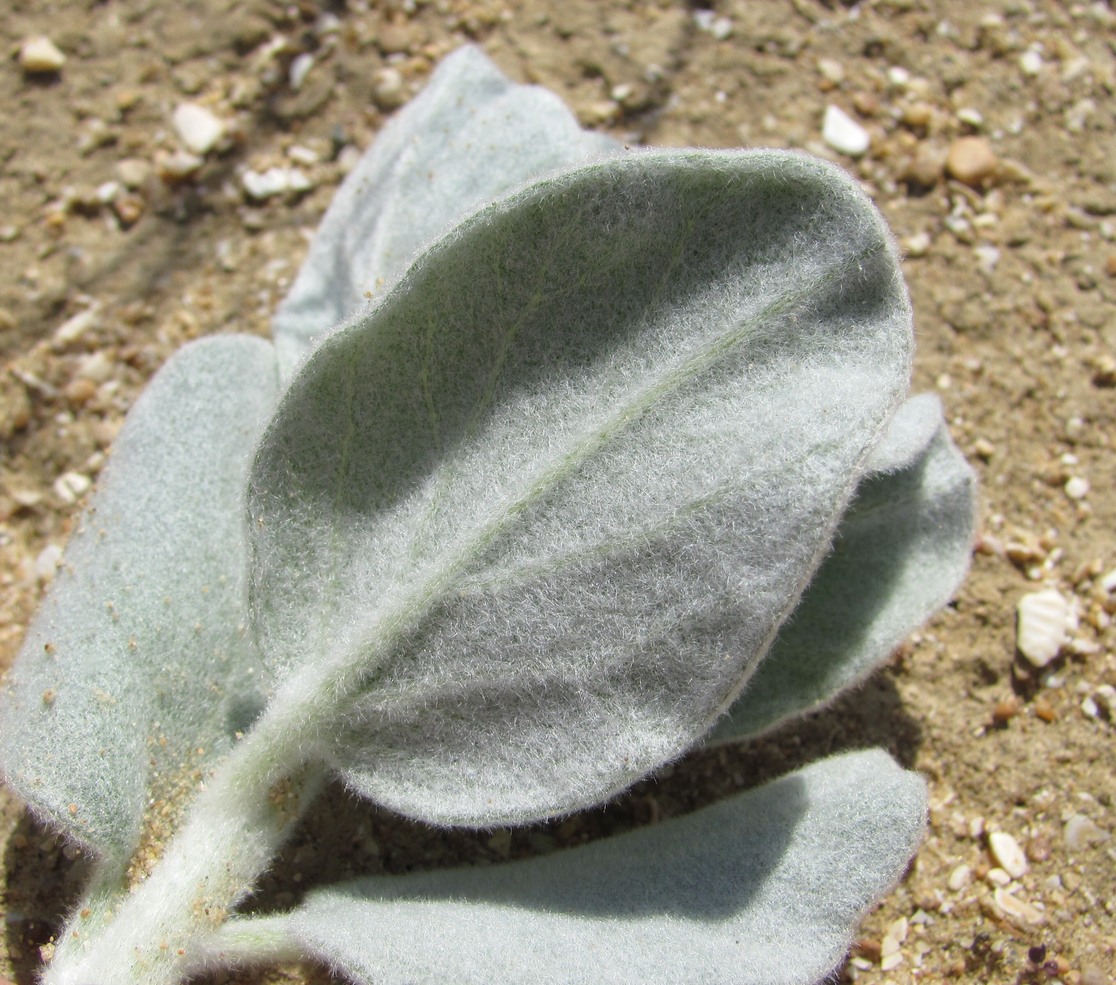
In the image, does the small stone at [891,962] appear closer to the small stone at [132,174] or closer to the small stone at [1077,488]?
the small stone at [1077,488]

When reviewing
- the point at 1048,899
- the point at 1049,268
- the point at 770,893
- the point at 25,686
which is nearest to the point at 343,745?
the point at 25,686

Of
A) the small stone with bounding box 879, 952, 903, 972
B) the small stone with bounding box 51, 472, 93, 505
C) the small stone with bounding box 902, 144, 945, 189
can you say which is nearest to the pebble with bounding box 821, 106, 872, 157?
the small stone with bounding box 902, 144, 945, 189

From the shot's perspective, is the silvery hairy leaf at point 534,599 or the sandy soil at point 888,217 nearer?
the silvery hairy leaf at point 534,599

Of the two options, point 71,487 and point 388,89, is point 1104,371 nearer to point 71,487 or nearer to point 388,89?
point 388,89

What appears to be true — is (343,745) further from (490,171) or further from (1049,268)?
(1049,268)

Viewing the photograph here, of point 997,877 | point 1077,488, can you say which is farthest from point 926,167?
point 997,877

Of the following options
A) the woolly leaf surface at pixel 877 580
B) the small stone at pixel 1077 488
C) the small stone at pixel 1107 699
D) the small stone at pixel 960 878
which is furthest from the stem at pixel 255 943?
the small stone at pixel 1077 488
